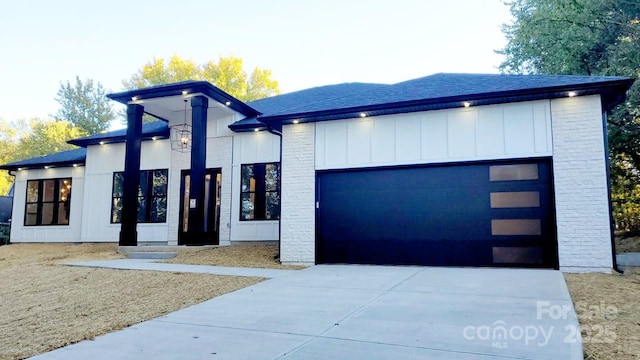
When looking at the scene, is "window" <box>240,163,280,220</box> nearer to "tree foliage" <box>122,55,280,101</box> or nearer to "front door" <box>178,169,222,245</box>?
"front door" <box>178,169,222,245</box>

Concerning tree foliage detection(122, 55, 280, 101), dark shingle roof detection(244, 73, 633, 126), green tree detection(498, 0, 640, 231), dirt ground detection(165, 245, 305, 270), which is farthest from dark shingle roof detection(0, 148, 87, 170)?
tree foliage detection(122, 55, 280, 101)

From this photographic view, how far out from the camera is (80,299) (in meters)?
5.60

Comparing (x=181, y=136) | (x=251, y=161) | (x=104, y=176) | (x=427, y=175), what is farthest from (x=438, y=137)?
(x=104, y=176)

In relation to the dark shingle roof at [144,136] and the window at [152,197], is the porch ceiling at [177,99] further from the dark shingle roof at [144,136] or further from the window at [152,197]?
the window at [152,197]

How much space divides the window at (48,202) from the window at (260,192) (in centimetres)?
763

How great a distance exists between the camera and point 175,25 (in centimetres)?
2544

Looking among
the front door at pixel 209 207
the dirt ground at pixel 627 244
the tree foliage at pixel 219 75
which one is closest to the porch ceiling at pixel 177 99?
the front door at pixel 209 207

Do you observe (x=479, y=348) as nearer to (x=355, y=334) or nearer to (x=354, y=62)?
(x=355, y=334)

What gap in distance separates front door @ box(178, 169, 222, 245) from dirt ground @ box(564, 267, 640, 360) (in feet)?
30.7

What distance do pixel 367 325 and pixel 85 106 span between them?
34.8 metres

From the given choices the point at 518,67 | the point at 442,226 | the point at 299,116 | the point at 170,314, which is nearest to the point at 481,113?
the point at 442,226

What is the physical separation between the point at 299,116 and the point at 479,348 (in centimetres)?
668

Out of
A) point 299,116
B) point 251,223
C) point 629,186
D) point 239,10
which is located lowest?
point 251,223

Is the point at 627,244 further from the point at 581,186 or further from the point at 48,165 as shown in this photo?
the point at 48,165
